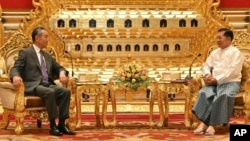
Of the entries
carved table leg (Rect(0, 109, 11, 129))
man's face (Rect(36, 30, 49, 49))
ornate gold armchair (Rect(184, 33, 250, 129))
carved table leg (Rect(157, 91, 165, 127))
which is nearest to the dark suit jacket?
man's face (Rect(36, 30, 49, 49))

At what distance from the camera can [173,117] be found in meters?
7.59

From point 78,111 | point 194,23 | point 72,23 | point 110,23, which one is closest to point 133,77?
point 78,111

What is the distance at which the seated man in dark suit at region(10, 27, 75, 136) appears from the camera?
19.9 feet

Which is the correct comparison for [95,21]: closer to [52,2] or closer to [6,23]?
[52,2]

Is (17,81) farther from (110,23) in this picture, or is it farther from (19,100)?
(110,23)

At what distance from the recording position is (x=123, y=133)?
620 cm

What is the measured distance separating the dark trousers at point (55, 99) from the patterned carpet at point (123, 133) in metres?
0.25

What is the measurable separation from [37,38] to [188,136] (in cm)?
195

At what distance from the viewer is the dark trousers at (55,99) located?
239 inches

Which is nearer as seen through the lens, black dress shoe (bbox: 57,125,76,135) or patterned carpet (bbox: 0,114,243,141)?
patterned carpet (bbox: 0,114,243,141)

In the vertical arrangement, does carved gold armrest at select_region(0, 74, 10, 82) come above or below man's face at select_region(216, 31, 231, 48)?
below

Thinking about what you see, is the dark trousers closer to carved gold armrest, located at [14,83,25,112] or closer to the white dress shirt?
carved gold armrest, located at [14,83,25,112]

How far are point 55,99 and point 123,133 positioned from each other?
812 mm

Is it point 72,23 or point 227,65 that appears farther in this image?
point 72,23
